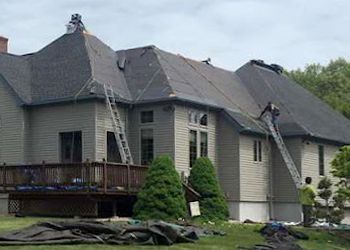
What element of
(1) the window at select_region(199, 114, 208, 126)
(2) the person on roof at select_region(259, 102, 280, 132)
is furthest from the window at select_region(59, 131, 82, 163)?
(2) the person on roof at select_region(259, 102, 280, 132)

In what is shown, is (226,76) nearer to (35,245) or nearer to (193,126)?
(193,126)

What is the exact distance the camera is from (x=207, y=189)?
29.2 m

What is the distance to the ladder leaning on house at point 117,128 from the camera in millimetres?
29297

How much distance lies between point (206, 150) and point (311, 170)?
646cm

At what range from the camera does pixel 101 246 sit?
15484 mm

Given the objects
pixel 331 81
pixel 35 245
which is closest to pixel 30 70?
pixel 35 245

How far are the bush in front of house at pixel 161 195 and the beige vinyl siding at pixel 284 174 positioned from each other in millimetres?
10060

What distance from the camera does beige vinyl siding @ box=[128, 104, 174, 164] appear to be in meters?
30.3

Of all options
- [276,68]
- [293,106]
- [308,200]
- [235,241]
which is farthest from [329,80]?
[235,241]

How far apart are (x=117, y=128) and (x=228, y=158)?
5.94 m

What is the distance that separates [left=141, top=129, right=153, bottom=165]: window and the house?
0.14 feet

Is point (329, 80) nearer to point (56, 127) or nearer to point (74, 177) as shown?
point (56, 127)

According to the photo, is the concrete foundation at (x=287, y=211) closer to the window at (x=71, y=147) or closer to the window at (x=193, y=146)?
the window at (x=193, y=146)

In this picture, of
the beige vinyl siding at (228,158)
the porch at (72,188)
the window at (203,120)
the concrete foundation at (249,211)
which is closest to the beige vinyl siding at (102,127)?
the porch at (72,188)
